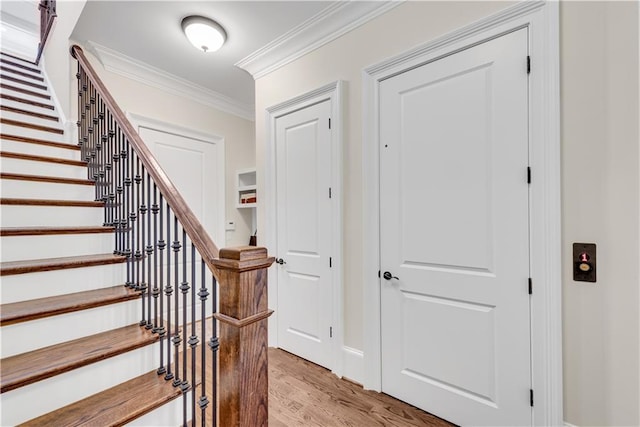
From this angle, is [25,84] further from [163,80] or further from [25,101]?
[163,80]

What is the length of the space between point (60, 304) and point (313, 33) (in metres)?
2.48

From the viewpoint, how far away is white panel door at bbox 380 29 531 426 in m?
1.51

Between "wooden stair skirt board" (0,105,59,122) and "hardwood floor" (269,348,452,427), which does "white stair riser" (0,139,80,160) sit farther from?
"hardwood floor" (269,348,452,427)

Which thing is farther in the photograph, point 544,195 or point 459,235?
point 459,235

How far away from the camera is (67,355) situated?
1.27 metres

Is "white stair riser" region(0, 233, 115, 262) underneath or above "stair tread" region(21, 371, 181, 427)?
above

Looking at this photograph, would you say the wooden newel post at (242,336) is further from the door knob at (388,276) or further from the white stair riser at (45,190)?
the white stair riser at (45,190)

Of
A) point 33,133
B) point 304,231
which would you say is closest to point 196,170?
point 33,133

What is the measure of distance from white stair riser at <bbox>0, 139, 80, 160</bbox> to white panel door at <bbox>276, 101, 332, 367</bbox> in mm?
1776

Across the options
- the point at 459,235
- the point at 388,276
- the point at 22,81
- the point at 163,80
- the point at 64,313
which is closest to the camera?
the point at 64,313

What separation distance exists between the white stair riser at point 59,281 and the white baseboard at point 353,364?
1.62 m

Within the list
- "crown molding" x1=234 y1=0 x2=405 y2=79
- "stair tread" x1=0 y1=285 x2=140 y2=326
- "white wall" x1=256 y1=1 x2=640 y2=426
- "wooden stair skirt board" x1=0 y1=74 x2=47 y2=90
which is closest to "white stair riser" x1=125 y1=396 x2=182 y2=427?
"stair tread" x1=0 y1=285 x2=140 y2=326

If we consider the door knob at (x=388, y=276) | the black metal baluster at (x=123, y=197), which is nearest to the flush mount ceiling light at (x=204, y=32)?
the black metal baluster at (x=123, y=197)


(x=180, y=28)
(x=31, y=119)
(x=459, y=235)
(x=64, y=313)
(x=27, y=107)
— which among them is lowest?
(x=64, y=313)
